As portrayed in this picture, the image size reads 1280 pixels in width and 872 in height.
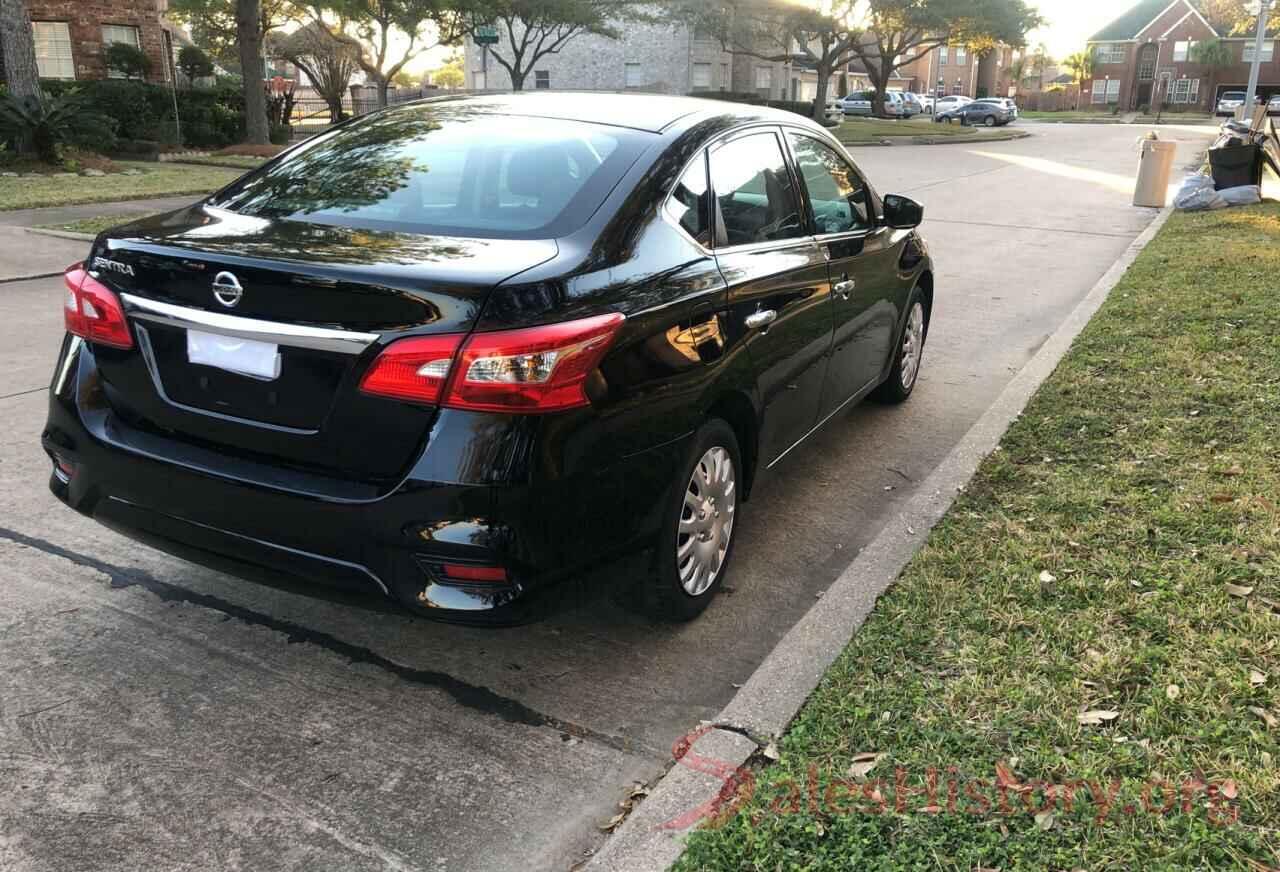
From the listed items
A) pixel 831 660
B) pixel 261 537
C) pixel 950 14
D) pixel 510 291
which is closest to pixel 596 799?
pixel 831 660

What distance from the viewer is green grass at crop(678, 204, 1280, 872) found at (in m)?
2.49

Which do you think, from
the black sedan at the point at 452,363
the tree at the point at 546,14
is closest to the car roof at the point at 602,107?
the black sedan at the point at 452,363

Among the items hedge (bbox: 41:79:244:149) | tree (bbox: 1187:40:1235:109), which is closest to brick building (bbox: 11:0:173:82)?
hedge (bbox: 41:79:244:149)

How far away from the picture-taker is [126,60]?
2834 centimetres

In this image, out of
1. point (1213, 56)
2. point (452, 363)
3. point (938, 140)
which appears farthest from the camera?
point (1213, 56)

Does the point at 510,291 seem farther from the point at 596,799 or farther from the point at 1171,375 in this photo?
the point at 1171,375

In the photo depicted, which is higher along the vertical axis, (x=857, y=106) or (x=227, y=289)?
(x=857, y=106)

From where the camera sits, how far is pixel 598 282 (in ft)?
9.87

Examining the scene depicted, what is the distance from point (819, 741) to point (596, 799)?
1.98 ft

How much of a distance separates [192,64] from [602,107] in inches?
1313

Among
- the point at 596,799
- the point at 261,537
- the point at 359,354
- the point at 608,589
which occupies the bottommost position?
the point at 596,799

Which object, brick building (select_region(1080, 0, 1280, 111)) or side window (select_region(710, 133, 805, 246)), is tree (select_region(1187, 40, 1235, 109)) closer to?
brick building (select_region(1080, 0, 1280, 111))

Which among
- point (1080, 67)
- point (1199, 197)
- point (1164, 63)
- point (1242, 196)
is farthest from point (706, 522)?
point (1080, 67)

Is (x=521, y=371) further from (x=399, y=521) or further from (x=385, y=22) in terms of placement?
(x=385, y=22)
